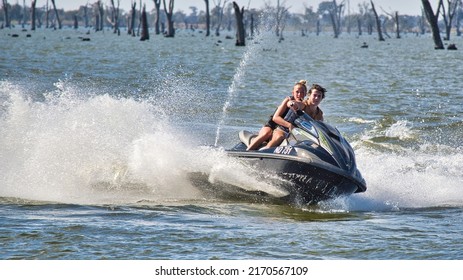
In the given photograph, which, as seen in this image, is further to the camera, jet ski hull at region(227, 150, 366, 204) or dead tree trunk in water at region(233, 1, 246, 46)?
dead tree trunk in water at region(233, 1, 246, 46)

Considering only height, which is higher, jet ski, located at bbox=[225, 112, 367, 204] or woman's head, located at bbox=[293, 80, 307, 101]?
woman's head, located at bbox=[293, 80, 307, 101]

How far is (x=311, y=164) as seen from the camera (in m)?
10.0

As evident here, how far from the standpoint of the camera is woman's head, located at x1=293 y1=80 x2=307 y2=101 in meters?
10.3

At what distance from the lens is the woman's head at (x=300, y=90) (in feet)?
33.7

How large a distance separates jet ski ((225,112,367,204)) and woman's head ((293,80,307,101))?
0.19 meters

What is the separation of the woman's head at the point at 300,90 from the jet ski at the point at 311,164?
19 centimetres

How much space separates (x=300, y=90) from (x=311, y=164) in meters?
0.86

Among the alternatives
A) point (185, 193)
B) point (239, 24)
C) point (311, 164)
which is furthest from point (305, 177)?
point (239, 24)

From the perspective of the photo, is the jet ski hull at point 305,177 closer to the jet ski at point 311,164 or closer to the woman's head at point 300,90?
the jet ski at point 311,164

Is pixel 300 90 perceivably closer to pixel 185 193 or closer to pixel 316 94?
pixel 316 94

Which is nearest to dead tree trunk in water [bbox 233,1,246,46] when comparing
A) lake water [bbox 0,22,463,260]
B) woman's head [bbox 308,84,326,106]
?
lake water [bbox 0,22,463,260]

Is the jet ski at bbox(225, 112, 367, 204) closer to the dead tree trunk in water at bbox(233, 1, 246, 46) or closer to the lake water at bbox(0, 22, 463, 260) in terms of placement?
the lake water at bbox(0, 22, 463, 260)
